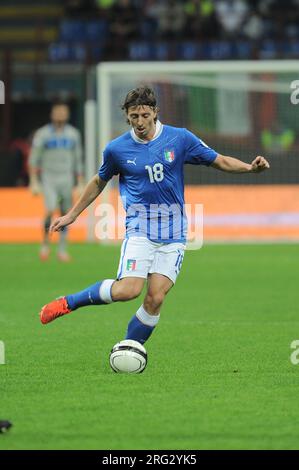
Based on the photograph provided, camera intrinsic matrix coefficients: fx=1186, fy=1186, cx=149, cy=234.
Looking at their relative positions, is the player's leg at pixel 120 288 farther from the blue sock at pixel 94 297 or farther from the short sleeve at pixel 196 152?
the short sleeve at pixel 196 152

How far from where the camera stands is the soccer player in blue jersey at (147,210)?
852 centimetres

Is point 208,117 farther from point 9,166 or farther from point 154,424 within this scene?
point 154,424

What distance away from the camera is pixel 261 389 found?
7.78 meters

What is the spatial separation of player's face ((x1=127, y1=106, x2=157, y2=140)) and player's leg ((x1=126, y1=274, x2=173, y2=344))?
105 centimetres

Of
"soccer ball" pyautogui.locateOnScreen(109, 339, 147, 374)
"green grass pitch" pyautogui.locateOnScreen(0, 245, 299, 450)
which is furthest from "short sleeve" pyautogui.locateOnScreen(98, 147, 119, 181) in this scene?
"green grass pitch" pyautogui.locateOnScreen(0, 245, 299, 450)

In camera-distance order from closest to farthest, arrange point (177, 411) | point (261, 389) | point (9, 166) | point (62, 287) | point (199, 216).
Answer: point (177, 411) → point (261, 389) → point (62, 287) → point (199, 216) → point (9, 166)

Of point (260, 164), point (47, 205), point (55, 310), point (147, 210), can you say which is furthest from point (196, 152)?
point (47, 205)

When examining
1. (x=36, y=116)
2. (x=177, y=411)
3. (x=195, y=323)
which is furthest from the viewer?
(x=36, y=116)

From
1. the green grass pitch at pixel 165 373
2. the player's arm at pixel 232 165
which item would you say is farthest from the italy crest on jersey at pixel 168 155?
the green grass pitch at pixel 165 373

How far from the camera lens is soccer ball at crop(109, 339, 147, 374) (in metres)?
8.39

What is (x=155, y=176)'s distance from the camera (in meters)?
8.67

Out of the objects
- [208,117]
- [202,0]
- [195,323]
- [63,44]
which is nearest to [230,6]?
[202,0]

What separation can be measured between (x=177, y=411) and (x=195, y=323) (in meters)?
4.63

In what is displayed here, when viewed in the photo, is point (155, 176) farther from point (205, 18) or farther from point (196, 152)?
point (205, 18)
